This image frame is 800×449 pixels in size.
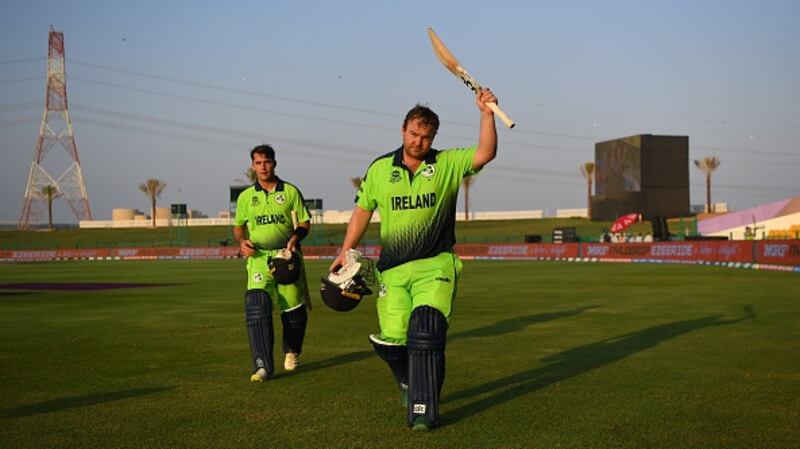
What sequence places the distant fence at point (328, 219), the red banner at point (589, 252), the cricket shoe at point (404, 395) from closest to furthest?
the cricket shoe at point (404, 395), the red banner at point (589, 252), the distant fence at point (328, 219)

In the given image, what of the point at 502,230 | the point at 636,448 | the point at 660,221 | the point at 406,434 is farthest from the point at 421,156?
the point at 502,230

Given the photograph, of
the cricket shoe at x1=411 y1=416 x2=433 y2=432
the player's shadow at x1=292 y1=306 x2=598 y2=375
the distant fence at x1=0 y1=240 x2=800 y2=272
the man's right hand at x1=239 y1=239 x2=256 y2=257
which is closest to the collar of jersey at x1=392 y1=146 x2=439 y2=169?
the cricket shoe at x1=411 y1=416 x2=433 y2=432

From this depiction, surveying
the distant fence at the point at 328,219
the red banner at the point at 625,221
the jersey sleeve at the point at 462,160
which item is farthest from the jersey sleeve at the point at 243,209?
the distant fence at the point at 328,219

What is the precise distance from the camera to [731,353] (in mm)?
10180

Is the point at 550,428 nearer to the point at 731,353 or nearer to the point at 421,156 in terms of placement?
the point at 421,156

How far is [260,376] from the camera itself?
859 cm

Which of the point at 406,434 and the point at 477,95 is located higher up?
the point at 477,95

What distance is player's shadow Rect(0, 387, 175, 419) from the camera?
705cm

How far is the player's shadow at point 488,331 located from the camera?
984 cm

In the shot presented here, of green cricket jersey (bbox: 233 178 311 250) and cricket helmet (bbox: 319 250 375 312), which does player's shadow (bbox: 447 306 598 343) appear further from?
cricket helmet (bbox: 319 250 375 312)

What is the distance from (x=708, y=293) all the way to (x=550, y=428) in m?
15.5

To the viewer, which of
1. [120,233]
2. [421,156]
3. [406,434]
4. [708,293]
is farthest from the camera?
[120,233]

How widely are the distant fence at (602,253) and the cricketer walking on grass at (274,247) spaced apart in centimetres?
2590

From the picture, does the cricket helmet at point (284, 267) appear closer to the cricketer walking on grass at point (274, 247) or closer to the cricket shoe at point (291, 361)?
the cricketer walking on grass at point (274, 247)
